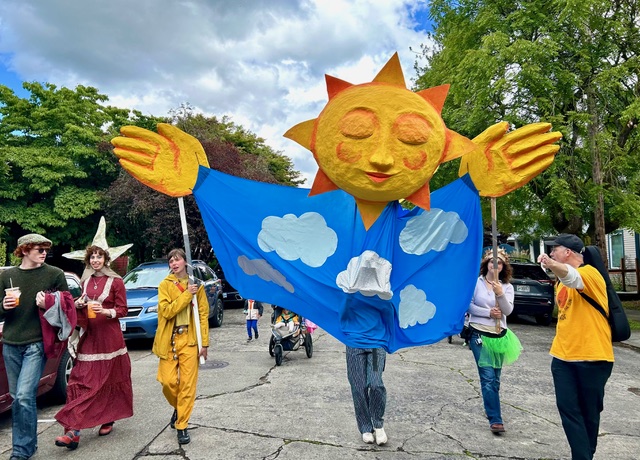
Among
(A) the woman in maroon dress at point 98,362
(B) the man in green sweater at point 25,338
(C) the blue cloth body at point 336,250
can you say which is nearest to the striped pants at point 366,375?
(C) the blue cloth body at point 336,250

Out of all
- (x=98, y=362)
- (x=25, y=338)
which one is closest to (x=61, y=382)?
(x=98, y=362)

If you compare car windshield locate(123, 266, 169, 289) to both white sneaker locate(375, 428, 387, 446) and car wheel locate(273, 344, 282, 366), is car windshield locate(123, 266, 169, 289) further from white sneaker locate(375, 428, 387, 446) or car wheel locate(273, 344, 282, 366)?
white sneaker locate(375, 428, 387, 446)

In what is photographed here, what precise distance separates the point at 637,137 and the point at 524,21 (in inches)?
145

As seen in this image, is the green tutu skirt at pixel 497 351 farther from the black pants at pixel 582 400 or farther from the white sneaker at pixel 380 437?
the white sneaker at pixel 380 437

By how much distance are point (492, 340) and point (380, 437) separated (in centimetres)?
142

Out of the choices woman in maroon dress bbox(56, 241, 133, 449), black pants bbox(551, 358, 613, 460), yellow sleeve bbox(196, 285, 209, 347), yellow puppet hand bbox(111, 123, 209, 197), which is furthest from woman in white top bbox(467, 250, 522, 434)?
woman in maroon dress bbox(56, 241, 133, 449)

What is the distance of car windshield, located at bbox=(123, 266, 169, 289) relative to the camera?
33.6 feet

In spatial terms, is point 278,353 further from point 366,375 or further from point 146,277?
point 146,277

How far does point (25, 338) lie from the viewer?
4184 millimetres

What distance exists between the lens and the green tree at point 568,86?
A: 35.1ft

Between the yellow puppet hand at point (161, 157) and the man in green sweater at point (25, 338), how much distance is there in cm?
111

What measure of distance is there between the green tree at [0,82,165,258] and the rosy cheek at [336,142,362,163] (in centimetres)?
1671

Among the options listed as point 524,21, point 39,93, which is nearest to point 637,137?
point 524,21

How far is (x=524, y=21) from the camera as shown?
11047mm
